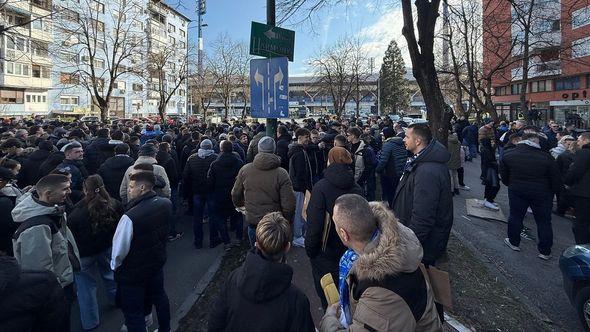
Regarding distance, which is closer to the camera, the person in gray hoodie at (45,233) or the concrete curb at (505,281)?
the person in gray hoodie at (45,233)

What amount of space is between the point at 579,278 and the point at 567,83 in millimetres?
44990

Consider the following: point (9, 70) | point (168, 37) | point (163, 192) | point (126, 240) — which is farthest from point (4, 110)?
point (126, 240)

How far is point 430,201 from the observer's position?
337cm

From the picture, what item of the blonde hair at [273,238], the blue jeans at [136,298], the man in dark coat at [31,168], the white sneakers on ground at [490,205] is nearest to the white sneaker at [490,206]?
the white sneakers on ground at [490,205]

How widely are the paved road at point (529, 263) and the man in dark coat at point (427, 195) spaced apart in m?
2.11

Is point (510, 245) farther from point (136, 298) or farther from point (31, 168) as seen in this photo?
point (31, 168)

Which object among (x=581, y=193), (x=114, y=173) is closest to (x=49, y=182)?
(x=114, y=173)

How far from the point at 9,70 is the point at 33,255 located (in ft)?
152

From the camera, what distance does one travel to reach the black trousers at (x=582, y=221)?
18.7ft

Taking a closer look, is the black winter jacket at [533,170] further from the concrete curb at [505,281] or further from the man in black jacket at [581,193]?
the concrete curb at [505,281]

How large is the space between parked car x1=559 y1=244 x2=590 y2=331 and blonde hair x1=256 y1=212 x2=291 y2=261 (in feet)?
12.3

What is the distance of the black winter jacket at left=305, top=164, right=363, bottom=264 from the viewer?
3.45 metres

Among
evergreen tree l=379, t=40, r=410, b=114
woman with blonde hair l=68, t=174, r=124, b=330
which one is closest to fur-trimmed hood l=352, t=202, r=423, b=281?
woman with blonde hair l=68, t=174, r=124, b=330

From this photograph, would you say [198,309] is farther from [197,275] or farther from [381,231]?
[381,231]
